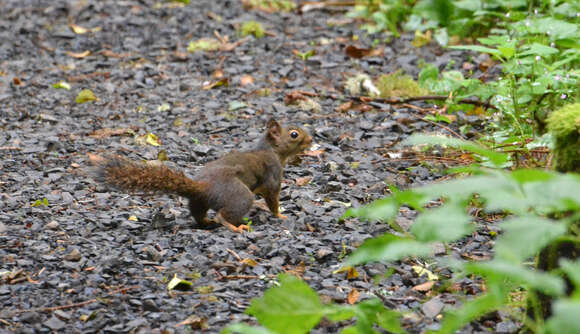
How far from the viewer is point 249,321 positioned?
2.88 m

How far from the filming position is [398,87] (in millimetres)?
6672

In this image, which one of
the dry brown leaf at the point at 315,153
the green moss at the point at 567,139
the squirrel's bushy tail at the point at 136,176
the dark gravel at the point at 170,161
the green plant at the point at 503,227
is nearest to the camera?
the green plant at the point at 503,227

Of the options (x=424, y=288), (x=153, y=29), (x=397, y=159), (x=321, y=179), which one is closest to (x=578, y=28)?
(x=397, y=159)

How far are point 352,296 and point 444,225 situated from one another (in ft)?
5.01

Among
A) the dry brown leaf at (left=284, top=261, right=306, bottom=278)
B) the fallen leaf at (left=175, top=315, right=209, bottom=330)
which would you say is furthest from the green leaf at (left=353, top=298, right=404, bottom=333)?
the dry brown leaf at (left=284, top=261, right=306, bottom=278)

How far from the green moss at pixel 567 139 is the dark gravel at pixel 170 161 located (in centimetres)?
79

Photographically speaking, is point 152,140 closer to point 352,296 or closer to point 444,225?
point 352,296

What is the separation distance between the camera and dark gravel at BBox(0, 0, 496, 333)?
3102 mm

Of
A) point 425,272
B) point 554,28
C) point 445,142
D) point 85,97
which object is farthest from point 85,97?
point 445,142

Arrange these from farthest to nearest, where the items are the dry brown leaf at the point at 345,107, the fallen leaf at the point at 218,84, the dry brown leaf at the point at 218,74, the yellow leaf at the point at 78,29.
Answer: the yellow leaf at the point at 78,29 → the dry brown leaf at the point at 218,74 → the fallen leaf at the point at 218,84 → the dry brown leaf at the point at 345,107

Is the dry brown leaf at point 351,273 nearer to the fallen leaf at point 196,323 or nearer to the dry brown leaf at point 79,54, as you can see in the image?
the fallen leaf at point 196,323

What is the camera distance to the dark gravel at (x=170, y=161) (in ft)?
10.2

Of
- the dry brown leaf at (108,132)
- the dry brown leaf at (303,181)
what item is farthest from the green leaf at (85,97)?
the dry brown leaf at (303,181)

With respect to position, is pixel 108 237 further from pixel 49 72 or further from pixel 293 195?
pixel 49 72
